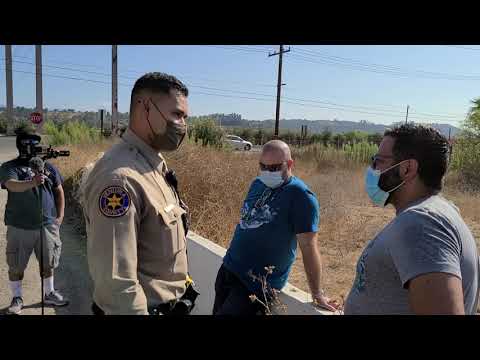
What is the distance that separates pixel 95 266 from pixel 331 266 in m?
4.31

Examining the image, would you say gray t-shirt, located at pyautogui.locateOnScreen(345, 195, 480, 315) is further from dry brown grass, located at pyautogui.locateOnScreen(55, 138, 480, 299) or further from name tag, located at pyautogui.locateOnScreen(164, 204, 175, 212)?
dry brown grass, located at pyautogui.locateOnScreen(55, 138, 480, 299)

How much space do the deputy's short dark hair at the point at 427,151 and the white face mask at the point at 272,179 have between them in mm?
1186

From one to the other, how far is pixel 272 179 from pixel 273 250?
520 mm

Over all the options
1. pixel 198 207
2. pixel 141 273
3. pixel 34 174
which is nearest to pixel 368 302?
pixel 141 273

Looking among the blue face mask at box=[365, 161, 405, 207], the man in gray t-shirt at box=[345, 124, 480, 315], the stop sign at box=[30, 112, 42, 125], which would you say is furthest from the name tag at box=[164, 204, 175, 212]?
the stop sign at box=[30, 112, 42, 125]

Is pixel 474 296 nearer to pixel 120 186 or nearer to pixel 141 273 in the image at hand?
pixel 141 273

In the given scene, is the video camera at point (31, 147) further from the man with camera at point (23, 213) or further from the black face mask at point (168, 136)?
the black face mask at point (168, 136)

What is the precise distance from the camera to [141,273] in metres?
1.65

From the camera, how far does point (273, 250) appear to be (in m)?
2.66

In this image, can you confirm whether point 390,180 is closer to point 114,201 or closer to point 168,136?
point 168,136

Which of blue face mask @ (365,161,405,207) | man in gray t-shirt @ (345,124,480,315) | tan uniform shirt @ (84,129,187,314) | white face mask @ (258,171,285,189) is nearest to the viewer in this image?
man in gray t-shirt @ (345,124,480,315)

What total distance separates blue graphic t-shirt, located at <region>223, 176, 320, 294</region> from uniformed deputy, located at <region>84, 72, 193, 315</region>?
35.0 inches

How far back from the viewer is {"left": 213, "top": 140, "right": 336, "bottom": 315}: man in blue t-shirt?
263 centimetres
